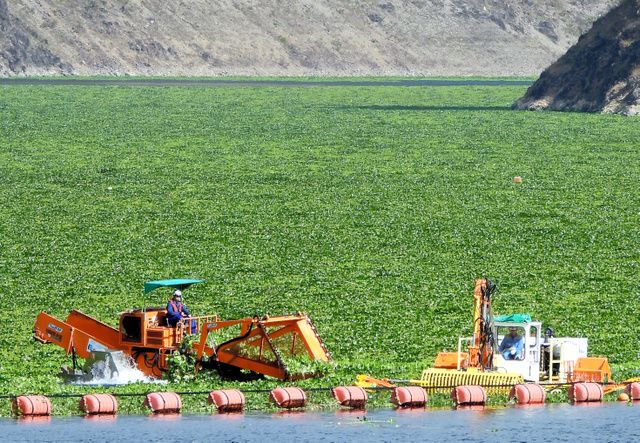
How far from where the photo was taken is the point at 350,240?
55.8 meters

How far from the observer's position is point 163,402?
30438 millimetres

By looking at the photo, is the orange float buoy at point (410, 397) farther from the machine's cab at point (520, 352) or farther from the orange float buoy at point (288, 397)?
the orange float buoy at point (288, 397)

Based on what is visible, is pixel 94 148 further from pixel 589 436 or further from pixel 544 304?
pixel 589 436

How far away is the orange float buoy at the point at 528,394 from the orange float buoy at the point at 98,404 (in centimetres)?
848

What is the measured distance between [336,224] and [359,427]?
3049 centimetres

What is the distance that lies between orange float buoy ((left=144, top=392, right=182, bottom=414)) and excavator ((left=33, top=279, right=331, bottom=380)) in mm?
2026

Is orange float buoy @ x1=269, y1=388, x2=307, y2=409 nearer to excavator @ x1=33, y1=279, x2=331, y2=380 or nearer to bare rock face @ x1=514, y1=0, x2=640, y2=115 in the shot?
excavator @ x1=33, y1=279, x2=331, y2=380

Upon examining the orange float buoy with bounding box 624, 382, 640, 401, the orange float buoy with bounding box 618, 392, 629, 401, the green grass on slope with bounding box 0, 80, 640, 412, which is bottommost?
the orange float buoy with bounding box 618, 392, 629, 401

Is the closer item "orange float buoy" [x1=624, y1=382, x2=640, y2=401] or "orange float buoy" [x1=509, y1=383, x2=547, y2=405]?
"orange float buoy" [x1=509, y1=383, x2=547, y2=405]

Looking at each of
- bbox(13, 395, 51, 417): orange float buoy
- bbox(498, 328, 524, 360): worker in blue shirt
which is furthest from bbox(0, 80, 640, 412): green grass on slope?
bbox(498, 328, 524, 360): worker in blue shirt

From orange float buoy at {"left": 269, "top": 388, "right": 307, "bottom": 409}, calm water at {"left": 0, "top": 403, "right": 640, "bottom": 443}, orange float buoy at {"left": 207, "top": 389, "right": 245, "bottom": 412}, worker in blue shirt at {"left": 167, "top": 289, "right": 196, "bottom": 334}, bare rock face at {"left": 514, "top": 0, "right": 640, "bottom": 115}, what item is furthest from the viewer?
bare rock face at {"left": 514, "top": 0, "right": 640, "bottom": 115}

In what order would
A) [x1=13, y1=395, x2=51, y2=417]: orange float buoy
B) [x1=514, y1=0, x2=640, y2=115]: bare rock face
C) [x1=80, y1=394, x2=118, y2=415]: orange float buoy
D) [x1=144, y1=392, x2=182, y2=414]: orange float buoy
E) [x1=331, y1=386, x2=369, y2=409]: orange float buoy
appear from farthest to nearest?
1. [x1=514, y1=0, x2=640, y2=115]: bare rock face
2. [x1=331, y1=386, x2=369, y2=409]: orange float buoy
3. [x1=144, y1=392, x2=182, y2=414]: orange float buoy
4. [x1=80, y1=394, x2=118, y2=415]: orange float buoy
5. [x1=13, y1=395, x2=51, y2=417]: orange float buoy

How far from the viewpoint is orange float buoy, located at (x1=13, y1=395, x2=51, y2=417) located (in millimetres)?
30000

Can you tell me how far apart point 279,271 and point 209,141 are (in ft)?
170
